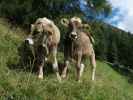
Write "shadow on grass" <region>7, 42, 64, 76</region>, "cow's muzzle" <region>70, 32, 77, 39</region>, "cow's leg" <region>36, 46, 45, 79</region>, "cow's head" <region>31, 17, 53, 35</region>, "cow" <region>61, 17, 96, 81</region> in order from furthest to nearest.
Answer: "cow" <region>61, 17, 96, 81</region> < "cow's muzzle" <region>70, 32, 77, 39</region> < "cow's leg" <region>36, 46, 45, 79</region> < "shadow on grass" <region>7, 42, 64, 76</region> < "cow's head" <region>31, 17, 53, 35</region>

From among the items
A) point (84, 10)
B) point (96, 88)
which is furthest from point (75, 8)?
point (96, 88)

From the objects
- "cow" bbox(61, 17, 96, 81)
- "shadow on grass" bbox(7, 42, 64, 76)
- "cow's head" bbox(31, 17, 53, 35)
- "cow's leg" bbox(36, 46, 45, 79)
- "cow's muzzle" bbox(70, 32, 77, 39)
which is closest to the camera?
"cow's head" bbox(31, 17, 53, 35)

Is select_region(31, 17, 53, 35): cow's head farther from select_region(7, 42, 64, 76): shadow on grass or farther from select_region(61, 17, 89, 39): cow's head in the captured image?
select_region(61, 17, 89, 39): cow's head

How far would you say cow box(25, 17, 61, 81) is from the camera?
13250 millimetres

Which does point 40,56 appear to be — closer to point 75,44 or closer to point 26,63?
point 26,63

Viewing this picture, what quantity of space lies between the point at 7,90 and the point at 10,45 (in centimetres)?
778

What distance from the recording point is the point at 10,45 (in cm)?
1659

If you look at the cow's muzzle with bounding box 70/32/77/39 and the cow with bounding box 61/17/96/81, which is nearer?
the cow's muzzle with bounding box 70/32/77/39

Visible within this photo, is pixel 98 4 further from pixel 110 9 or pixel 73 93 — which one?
pixel 73 93

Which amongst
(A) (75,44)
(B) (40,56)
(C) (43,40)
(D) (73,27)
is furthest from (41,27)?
(A) (75,44)

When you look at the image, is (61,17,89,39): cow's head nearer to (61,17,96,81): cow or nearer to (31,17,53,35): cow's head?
(61,17,96,81): cow

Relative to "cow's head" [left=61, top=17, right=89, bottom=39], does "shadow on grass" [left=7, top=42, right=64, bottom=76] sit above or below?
below

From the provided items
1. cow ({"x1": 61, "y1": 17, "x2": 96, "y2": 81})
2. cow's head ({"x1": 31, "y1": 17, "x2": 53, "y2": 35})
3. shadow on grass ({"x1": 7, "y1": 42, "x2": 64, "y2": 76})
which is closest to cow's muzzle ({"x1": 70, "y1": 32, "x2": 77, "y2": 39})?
cow ({"x1": 61, "y1": 17, "x2": 96, "y2": 81})

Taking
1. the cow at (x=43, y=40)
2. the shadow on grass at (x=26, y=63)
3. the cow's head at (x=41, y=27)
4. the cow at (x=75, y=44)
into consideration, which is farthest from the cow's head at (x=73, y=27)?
the shadow on grass at (x=26, y=63)
